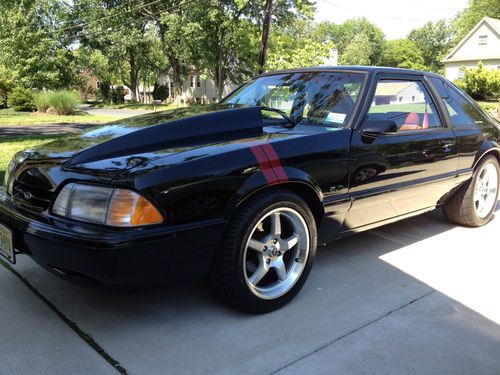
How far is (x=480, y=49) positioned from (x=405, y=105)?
48.2 meters

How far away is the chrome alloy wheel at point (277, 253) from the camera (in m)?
2.82

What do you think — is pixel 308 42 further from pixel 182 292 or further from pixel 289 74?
pixel 182 292

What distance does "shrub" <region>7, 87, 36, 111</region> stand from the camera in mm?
27984

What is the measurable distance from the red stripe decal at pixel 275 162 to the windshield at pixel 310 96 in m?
0.76

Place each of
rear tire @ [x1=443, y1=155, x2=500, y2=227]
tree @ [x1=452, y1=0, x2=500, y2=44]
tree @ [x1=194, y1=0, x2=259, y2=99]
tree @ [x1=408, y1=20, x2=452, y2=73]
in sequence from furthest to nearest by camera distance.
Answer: tree @ [x1=408, y1=20, x2=452, y2=73] < tree @ [x1=452, y1=0, x2=500, y2=44] < tree @ [x1=194, y1=0, x2=259, y2=99] < rear tire @ [x1=443, y1=155, x2=500, y2=227]

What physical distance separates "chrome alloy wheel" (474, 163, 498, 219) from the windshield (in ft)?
6.54

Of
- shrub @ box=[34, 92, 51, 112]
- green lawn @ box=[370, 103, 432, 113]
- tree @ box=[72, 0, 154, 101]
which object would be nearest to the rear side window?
green lawn @ box=[370, 103, 432, 113]

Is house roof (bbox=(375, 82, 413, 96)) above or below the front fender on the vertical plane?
above

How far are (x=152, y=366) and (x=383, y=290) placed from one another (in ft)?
5.69

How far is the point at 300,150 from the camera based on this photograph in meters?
2.88

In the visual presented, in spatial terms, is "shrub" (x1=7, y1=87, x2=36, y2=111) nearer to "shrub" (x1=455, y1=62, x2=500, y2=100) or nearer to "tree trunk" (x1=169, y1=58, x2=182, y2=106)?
"tree trunk" (x1=169, y1=58, x2=182, y2=106)

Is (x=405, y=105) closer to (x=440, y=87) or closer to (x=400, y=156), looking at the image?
(x=440, y=87)

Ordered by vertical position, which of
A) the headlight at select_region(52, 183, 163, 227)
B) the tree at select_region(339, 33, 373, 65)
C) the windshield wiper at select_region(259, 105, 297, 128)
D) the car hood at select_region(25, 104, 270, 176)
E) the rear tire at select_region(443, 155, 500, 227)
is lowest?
the rear tire at select_region(443, 155, 500, 227)

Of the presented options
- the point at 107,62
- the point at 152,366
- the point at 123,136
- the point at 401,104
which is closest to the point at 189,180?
the point at 123,136
